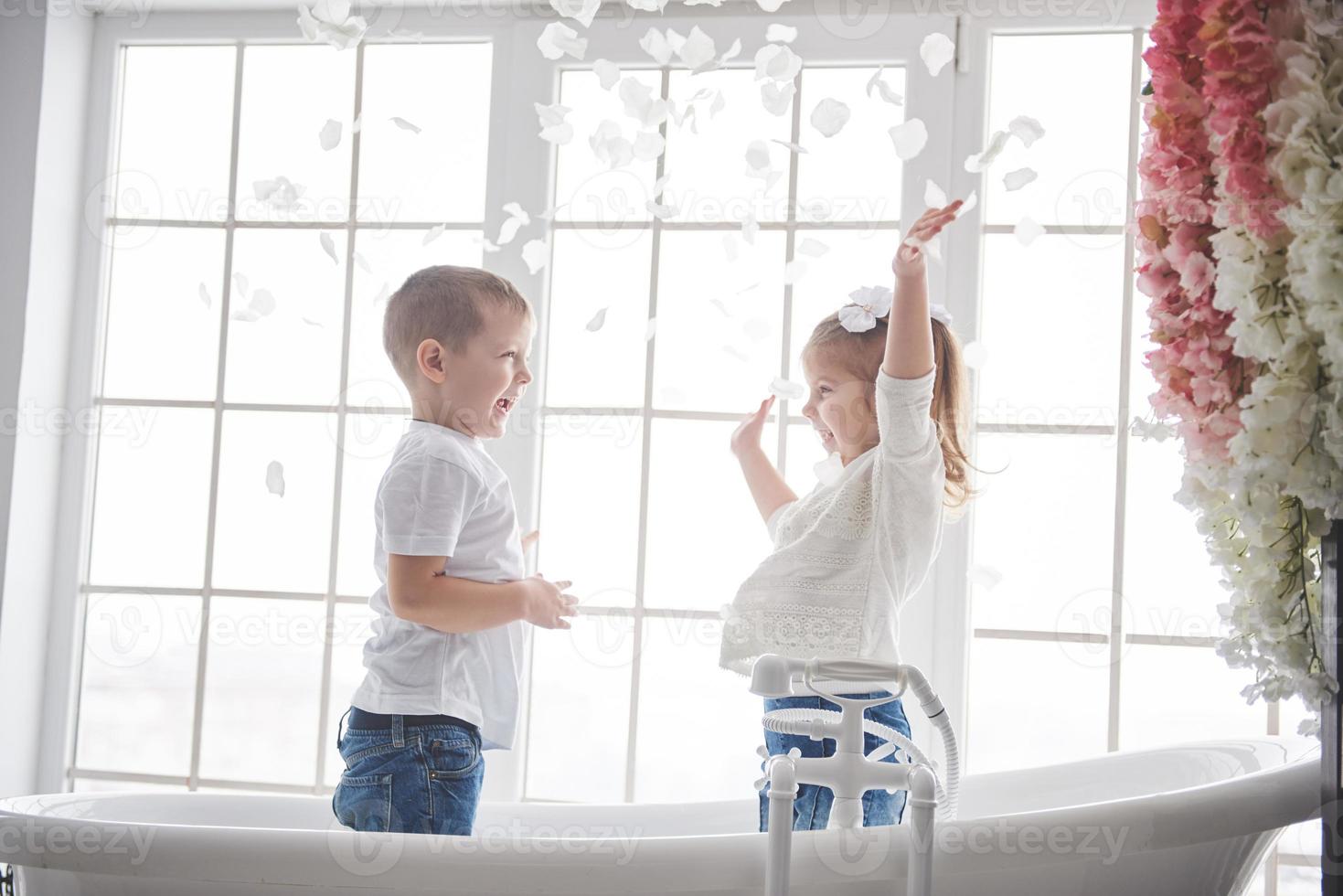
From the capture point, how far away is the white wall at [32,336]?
212cm

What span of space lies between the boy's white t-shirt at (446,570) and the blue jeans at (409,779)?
0.03 meters

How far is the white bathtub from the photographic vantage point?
114 centimetres

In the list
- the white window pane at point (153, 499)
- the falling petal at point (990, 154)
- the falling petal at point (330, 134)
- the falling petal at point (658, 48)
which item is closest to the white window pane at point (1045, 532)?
the falling petal at point (990, 154)

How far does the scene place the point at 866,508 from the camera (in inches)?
62.5

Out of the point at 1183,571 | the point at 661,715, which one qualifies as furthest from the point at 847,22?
the point at 661,715

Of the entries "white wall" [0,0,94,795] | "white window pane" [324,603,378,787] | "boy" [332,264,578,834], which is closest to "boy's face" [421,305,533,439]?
"boy" [332,264,578,834]

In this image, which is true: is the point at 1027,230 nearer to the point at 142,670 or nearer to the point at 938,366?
the point at 938,366

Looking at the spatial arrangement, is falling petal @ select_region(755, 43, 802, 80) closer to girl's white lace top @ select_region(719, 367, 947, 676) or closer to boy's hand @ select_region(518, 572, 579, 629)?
girl's white lace top @ select_region(719, 367, 947, 676)

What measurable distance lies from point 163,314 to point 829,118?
1.42m

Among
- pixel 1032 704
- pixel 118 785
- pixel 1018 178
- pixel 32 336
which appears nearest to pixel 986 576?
pixel 1032 704

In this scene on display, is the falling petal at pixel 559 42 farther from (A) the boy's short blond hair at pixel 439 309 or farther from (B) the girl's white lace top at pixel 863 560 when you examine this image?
(B) the girl's white lace top at pixel 863 560

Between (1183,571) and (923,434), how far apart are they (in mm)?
811

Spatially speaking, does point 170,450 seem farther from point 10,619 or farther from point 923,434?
point 923,434

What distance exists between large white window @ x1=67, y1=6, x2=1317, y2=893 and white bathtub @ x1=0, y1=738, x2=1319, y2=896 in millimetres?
669
